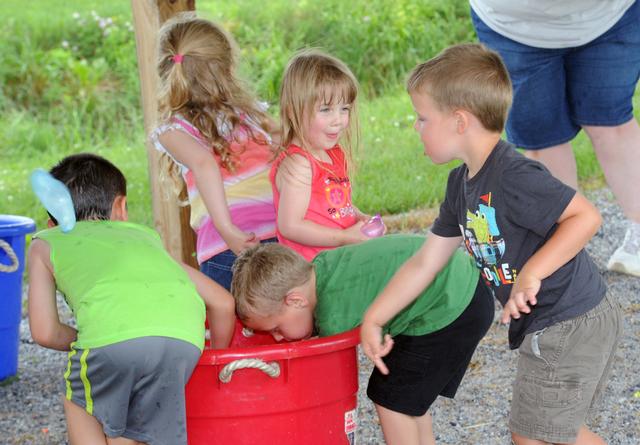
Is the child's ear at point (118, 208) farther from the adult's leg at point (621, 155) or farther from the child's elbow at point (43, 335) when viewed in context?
the adult's leg at point (621, 155)

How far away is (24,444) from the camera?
315 centimetres

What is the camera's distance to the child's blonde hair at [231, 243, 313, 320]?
238cm

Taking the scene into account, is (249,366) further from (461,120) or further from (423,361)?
(461,120)

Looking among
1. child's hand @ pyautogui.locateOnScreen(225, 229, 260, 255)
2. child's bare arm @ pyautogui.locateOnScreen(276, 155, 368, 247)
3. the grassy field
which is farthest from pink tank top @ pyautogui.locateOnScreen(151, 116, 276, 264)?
the grassy field

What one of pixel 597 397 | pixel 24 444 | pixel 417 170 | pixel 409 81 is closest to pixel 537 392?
pixel 597 397

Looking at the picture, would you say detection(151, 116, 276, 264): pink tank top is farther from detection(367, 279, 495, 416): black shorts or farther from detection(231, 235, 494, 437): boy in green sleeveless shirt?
detection(367, 279, 495, 416): black shorts

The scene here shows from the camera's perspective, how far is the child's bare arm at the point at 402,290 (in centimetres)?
230

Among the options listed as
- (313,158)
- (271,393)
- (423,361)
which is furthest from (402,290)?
(313,158)

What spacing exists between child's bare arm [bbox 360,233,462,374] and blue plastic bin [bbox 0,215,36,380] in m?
1.39

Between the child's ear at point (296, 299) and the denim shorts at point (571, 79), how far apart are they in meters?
1.62

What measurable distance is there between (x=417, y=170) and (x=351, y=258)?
3.17 m

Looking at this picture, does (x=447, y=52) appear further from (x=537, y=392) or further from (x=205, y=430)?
(x=205, y=430)

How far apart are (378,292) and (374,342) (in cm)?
24

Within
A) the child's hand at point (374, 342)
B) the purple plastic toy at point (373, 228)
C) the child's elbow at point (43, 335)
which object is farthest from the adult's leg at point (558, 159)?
the child's elbow at point (43, 335)
